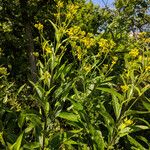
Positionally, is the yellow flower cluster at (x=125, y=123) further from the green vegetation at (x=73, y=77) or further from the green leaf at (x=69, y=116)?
the green leaf at (x=69, y=116)

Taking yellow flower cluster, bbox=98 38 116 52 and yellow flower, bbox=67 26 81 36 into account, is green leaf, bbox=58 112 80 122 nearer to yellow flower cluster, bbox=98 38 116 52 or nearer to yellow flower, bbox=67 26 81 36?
yellow flower, bbox=67 26 81 36

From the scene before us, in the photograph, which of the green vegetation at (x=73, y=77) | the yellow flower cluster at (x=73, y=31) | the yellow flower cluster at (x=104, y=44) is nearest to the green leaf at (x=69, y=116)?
the green vegetation at (x=73, y=77)

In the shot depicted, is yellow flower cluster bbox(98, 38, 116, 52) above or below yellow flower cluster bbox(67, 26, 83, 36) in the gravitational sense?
below

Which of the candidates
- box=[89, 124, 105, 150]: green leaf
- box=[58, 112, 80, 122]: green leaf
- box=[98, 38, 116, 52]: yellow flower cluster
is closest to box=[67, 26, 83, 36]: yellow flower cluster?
box=[98, 38, 116, 52]: yellow flower cluster

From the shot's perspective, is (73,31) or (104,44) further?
(104,44)

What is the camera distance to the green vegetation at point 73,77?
481cm

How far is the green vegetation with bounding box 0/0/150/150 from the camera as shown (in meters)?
4.81

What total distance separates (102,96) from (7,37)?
37.5 ft

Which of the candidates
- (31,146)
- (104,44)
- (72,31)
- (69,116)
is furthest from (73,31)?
(31,146)

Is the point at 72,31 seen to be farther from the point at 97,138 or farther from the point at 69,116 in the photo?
the point at 97,138

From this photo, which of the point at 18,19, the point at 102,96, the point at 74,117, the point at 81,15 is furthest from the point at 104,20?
the point at 74,117

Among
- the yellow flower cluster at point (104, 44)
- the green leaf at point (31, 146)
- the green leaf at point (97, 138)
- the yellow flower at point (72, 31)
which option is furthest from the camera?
the yellow flower cluster at point (104, 44)

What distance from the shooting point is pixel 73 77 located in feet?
24.0

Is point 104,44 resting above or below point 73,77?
above
